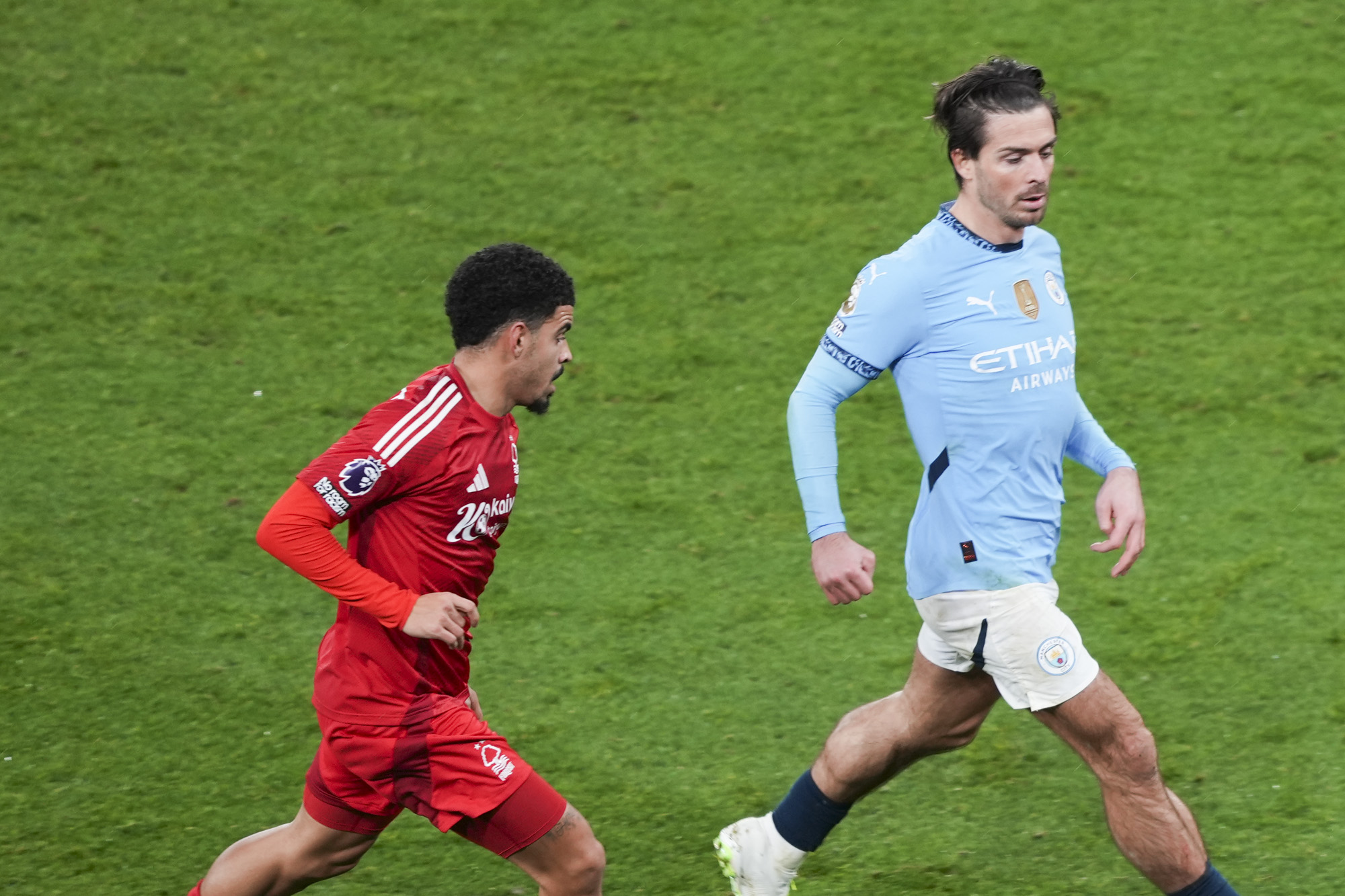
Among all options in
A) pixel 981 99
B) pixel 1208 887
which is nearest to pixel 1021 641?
pixel 1208 887

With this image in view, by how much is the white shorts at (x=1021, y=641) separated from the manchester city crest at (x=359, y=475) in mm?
1398

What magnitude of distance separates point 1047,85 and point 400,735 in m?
6.74

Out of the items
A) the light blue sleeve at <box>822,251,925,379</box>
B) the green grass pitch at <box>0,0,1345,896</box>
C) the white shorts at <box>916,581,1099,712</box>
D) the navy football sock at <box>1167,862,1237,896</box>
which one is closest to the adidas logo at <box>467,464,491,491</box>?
the light blue sleeve at <box>822,251,925,379</box>

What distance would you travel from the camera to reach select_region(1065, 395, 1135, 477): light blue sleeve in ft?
13.3

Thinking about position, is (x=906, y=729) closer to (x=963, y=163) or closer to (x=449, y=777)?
(x=449, y=777)

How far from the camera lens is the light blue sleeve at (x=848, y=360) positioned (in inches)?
150

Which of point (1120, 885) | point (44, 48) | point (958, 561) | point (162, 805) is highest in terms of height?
point (44, 48)

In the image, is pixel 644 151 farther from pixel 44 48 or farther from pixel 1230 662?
pixel 1230 662

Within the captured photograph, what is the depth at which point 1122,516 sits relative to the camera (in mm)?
3898

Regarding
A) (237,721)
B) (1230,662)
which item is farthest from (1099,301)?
(237,721)

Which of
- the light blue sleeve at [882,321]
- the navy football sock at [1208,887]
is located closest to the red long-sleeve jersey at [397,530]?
the light blue sleeve at [882,321]

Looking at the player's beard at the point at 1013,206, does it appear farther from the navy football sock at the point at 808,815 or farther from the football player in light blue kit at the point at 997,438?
the navy football sock at the point at 808,815

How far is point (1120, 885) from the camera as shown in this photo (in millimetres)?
4449

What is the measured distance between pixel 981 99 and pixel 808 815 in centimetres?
191
